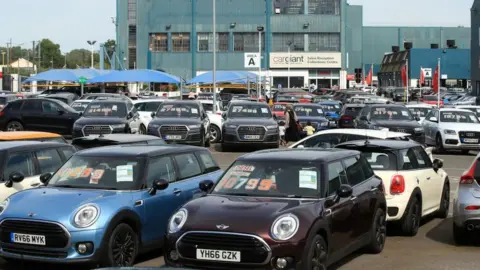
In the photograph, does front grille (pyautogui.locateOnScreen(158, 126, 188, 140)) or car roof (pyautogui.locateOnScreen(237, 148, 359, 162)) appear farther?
front grille (pyautogui.locateOnScreen(158, 126, 188, 140))

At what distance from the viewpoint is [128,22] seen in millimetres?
100750

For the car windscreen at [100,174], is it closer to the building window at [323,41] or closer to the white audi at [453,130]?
the white audi at [453,130]

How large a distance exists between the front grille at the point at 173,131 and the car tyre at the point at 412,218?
1451cm

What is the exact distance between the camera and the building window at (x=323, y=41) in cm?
9512

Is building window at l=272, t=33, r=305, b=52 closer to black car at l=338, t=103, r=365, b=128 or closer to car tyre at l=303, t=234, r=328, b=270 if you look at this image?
black car at l=338, t=103, r=365, b=128

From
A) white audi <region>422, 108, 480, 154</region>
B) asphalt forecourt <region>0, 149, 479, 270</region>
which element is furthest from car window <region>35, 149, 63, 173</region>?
white audi <region>422, 108, 480, 154</region>

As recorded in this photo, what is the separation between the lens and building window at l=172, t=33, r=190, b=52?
94250 millimetres

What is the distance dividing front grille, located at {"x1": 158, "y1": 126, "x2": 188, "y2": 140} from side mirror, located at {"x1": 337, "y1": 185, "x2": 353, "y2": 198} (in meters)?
17.1

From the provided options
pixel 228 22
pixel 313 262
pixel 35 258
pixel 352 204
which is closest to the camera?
pixel 313 262

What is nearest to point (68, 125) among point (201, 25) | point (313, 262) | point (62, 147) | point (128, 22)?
point (62, 147)

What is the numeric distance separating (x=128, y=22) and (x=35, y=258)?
93.9 metres

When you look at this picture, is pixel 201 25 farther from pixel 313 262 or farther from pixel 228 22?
pixel 313 262

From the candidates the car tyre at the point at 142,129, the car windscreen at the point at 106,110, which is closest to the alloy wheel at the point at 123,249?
the car windscreen at the point at 106,110

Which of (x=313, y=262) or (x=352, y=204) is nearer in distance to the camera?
(x=313, y=262)
